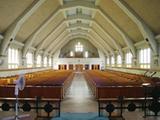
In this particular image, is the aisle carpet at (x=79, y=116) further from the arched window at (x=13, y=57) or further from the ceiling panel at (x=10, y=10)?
the arched window at (x=13, y=57)

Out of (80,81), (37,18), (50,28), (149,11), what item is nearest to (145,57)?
(80,81)

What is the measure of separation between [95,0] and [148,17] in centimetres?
565

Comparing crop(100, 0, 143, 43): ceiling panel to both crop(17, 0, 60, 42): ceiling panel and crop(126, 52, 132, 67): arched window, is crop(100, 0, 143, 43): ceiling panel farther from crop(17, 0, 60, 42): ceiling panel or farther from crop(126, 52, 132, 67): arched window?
crop(126, 52, 132, 67): arched window

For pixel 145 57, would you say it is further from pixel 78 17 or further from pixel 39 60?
pixel 39 60

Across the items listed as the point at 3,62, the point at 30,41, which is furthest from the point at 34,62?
the point at 3,62

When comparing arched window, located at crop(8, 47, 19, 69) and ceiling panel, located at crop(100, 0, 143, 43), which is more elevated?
ceiling panel, located at crop(100, 0, 143, 43)

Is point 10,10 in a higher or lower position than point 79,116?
higher

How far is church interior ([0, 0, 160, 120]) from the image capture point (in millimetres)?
8023

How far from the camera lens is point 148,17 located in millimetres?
17938

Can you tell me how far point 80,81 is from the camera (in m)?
24.2

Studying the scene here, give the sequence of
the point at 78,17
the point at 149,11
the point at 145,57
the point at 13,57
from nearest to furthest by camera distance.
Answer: the point at 149,11
the point at 145,57
the point at 13,57
the point at 78,17

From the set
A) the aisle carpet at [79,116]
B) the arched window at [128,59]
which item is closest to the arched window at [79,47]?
the arched window at [128,59]

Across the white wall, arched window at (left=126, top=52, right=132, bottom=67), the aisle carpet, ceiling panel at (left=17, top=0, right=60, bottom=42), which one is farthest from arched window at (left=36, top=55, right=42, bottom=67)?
the aisle carpet

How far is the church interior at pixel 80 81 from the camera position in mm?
8023
